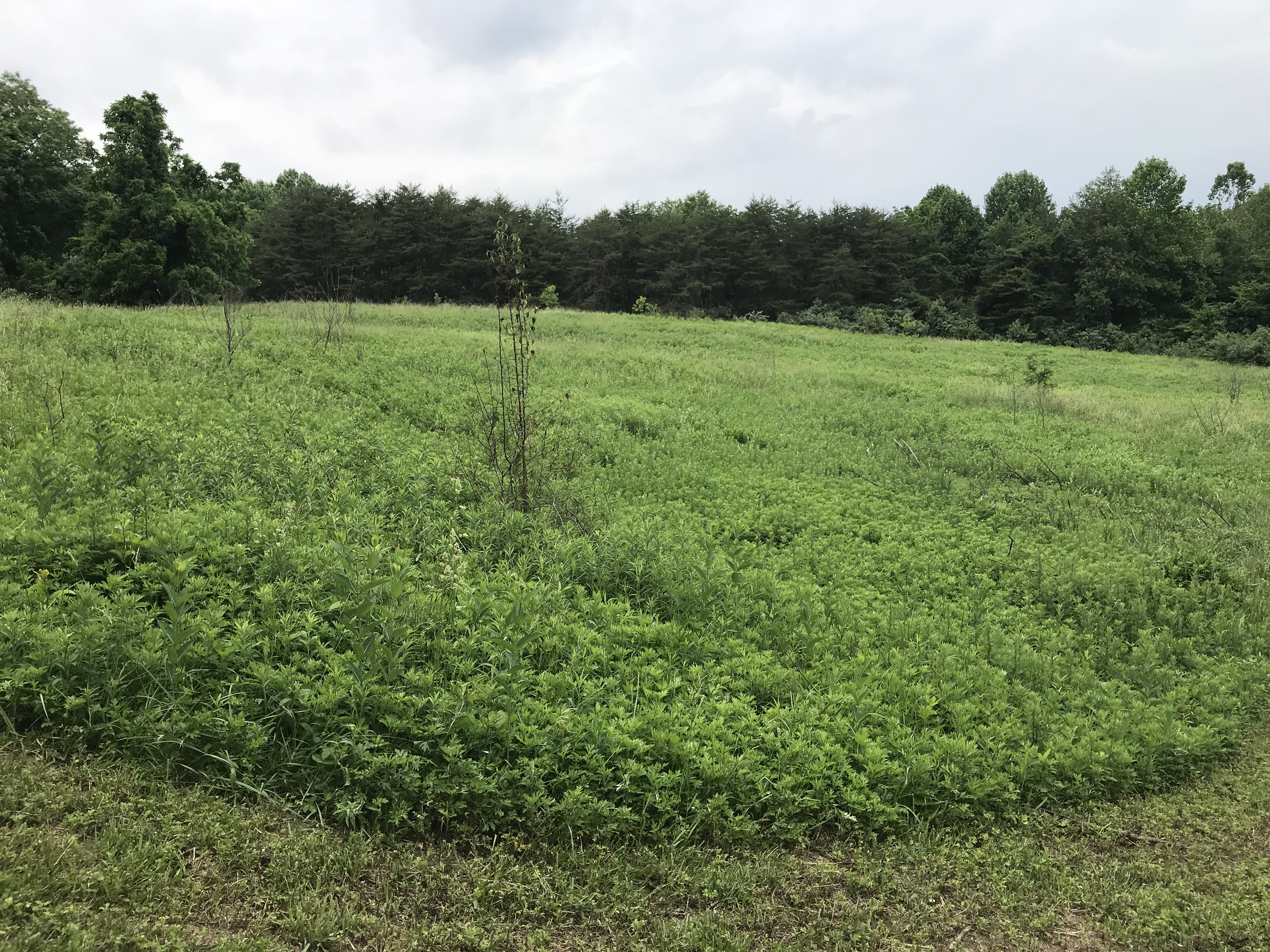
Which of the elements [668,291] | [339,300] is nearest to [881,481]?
[339,300]

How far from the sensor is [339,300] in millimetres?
21750

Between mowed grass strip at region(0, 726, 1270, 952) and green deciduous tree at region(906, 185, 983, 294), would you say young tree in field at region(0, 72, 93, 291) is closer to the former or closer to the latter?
mowed grass strip at region(0, 726, 1270, 952)

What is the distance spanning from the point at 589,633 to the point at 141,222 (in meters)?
28.7

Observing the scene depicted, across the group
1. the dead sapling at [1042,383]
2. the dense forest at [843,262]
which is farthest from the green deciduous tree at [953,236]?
the dead sapling at [1042,383]

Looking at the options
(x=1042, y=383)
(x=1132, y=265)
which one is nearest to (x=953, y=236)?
(x=1132, y=265)

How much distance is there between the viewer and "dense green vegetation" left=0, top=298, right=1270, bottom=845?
3.61m

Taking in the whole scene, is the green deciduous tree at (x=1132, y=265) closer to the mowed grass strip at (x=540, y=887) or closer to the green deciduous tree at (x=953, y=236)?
the green deciduous tree at (x=953, y=236)

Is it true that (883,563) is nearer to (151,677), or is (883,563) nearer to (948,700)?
(948,700)

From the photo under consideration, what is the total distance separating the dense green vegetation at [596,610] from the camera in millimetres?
3609

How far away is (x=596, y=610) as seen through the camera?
521 centimetres

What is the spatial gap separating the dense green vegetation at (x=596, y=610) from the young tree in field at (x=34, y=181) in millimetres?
28202

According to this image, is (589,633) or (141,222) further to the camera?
(141,222)

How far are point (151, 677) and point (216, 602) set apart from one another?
605 millimetres

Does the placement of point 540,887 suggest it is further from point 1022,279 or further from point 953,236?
point 953,236
